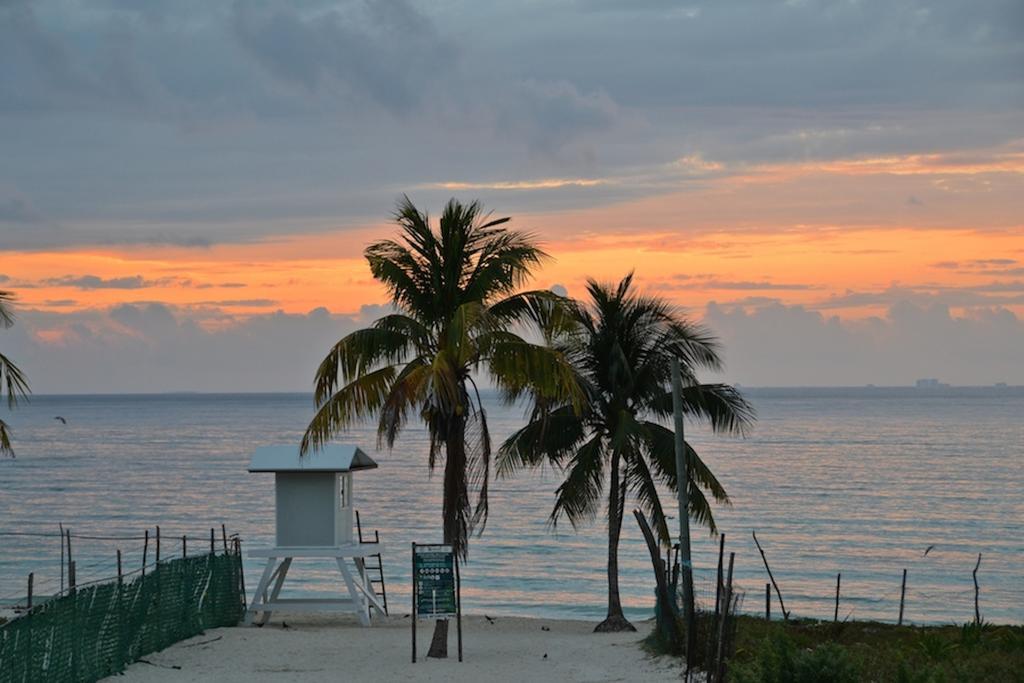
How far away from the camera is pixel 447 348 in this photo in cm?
2172

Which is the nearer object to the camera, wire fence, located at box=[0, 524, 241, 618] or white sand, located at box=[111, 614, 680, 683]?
white sand, located at box=[111, 614, 680, 683]

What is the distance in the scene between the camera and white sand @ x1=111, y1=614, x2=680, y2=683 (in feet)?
68.8

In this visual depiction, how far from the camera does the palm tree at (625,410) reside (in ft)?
92.9

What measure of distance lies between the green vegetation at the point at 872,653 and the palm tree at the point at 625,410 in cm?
433

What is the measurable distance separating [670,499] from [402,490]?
64.4 feet

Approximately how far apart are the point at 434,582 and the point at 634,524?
4705 cm

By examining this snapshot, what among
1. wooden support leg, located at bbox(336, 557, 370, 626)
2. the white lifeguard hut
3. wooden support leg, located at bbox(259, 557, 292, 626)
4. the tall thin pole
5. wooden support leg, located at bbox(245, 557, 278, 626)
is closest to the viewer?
the tall thin pole

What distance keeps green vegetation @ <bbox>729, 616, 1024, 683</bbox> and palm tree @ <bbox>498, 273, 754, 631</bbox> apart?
4330 millimetres

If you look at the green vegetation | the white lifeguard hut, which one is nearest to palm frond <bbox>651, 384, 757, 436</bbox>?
the green vegetation

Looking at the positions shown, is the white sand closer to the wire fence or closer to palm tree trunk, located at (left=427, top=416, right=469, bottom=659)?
palm tree trunk, located at (left=427, top=416, right=469, bottom=659)

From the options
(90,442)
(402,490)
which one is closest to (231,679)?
(402,490)

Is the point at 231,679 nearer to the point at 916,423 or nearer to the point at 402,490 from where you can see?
the point at 402,490

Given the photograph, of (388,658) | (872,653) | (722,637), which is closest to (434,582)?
(388,658)

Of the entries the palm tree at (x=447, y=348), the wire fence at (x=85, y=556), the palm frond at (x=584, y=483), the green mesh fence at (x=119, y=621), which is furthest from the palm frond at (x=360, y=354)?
the wire fence at (x=85, y=556)
